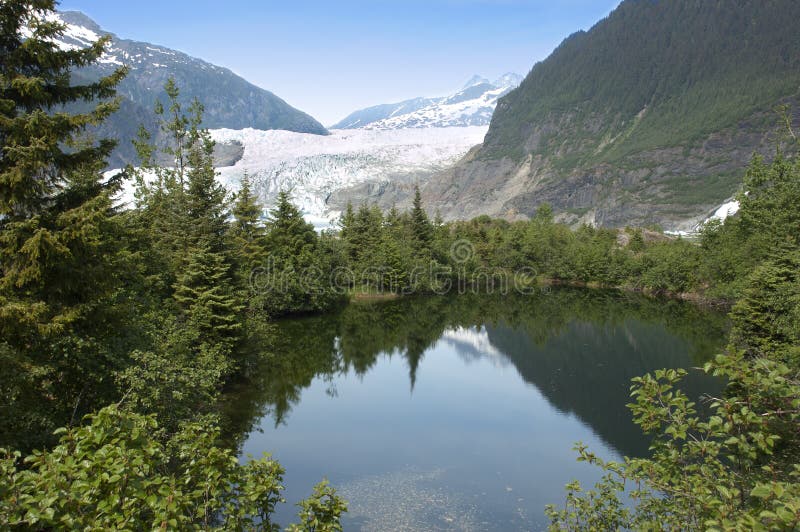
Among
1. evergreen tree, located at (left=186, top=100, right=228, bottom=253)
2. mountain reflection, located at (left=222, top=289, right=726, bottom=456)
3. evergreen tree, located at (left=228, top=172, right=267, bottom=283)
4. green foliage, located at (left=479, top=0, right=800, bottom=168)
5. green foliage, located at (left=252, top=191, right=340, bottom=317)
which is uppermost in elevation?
green foliage, located at (left=479, top=0, right=800, bottom=168)

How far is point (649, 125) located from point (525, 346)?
145335 millimetres

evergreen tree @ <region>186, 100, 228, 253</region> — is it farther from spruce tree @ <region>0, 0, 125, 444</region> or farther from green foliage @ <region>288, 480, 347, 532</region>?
green foliage @ <region>288, 480, 347, 532</region>

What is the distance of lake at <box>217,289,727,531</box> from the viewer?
47.7ft

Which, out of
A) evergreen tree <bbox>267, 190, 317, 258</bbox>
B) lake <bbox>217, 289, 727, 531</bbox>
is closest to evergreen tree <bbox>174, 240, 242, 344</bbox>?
lake <bbox>217, 289, 727, 531</bbox>

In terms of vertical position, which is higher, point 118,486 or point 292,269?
point 118,486

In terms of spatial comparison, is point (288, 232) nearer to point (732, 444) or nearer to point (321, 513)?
point (321, 513)

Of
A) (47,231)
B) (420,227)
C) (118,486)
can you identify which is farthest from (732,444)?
(420,227)

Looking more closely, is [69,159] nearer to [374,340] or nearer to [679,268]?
[374,340]

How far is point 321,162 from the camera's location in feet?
439

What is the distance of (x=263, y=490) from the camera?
17.2 feet

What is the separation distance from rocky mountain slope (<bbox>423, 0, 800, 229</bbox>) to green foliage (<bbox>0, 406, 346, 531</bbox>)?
124 metres

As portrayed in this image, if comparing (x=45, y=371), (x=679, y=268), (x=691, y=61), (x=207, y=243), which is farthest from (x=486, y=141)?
(x=45, y=371)

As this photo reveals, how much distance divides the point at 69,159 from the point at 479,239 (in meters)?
61.4

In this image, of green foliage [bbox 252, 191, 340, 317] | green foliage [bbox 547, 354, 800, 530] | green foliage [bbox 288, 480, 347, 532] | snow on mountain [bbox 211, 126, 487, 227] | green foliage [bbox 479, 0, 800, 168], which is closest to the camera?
green foliage [bbox 547, 354, 800, 530]
